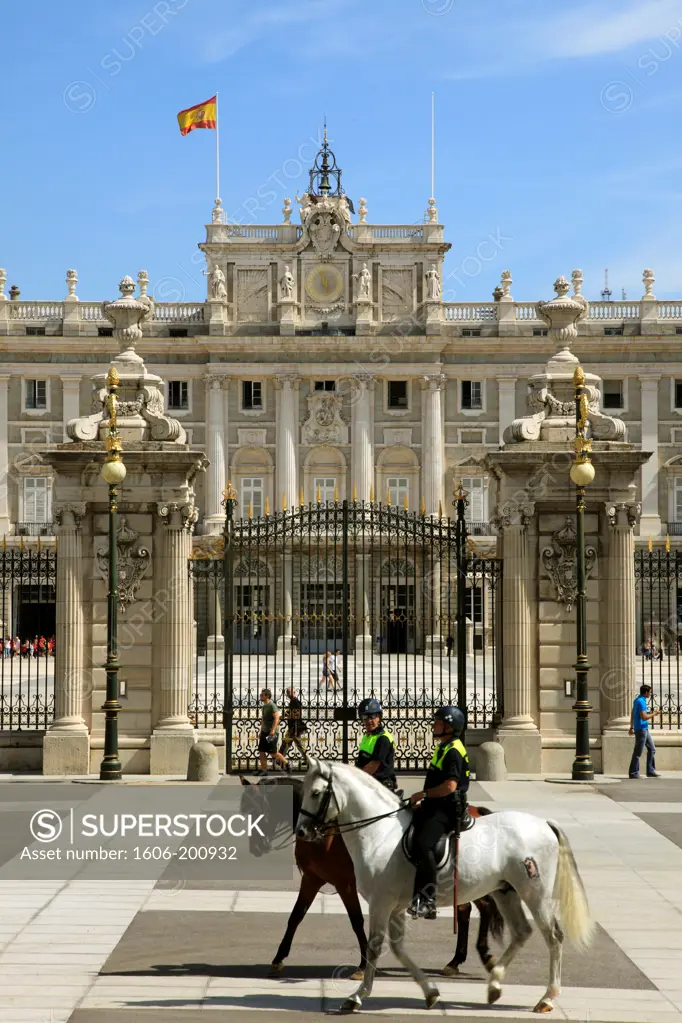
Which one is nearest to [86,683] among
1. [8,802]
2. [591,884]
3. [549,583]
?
[8,802]

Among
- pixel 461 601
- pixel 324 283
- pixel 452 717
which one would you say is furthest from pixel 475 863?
pixel 324 283

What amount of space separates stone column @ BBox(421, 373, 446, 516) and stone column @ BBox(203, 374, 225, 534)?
10073 millimetres

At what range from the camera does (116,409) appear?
826 inches

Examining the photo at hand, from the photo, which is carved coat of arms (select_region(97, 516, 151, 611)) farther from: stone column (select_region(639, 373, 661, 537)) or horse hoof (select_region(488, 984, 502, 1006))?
stone column (select_region(639, 373, 661, 537))

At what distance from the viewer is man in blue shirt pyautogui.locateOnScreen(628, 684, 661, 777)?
20.8 meters

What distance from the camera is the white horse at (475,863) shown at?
959 cm

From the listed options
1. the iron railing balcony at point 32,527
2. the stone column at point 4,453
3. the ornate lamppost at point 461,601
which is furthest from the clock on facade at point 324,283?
the ornate lamppost at point 461,601

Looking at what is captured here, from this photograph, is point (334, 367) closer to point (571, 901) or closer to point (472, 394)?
point (472, 394)

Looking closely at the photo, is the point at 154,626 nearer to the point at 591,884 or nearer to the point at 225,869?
the point at 225,869

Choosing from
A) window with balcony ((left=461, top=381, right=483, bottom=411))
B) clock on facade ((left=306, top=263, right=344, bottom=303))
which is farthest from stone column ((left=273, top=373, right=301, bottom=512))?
window with balcony ((left=461, top=381, right=483, bottom=411))

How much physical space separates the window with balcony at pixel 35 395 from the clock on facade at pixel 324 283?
14.3m

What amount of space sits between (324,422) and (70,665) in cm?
5120

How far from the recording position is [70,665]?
2078cm

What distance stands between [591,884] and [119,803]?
695cm
